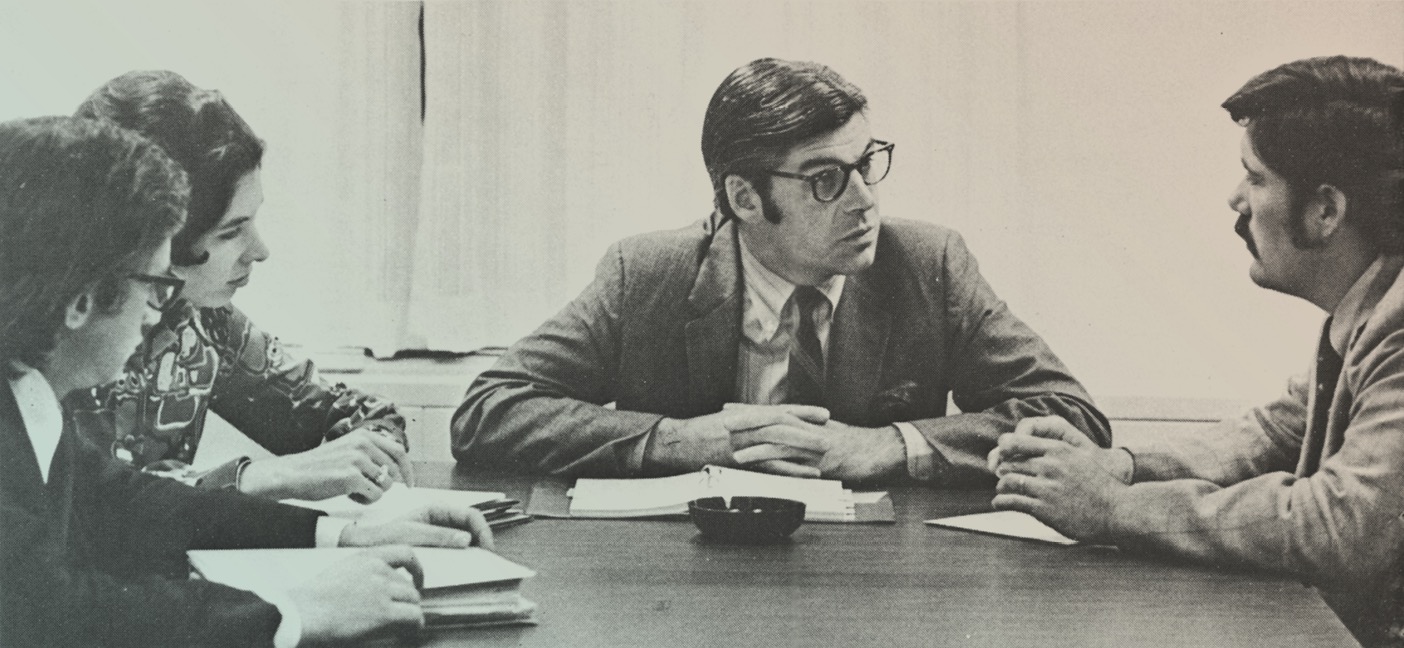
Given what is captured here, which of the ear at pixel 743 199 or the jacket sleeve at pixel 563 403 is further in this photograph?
the ear at pixel 743 199

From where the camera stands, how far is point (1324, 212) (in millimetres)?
1580

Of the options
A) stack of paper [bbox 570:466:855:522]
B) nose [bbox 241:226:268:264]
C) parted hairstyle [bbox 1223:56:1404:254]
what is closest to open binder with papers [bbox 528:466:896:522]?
stack of paper [bbox 570:466:855:522]

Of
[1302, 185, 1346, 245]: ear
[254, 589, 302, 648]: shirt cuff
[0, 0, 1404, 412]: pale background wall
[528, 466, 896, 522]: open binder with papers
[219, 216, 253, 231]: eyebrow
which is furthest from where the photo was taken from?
[0, 0, 1404, 412]: pale background wall

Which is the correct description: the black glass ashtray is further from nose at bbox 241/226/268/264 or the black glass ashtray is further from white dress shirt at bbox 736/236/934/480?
nose at bbox 241/226/268/264

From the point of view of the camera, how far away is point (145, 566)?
1.44 m

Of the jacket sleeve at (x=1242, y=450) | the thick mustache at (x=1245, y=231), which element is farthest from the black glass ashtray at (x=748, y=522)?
the thick mustache at (x=1245, y=231)

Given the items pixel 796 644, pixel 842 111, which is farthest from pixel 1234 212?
pixel 796 644

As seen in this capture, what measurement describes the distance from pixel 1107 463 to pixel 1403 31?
0.79m

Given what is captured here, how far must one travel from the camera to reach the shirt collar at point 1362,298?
4.98 feet

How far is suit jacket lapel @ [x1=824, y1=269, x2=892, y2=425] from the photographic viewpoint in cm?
220

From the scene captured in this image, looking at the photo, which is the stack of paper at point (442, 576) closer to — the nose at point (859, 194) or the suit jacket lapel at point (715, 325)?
the suit jacket lapel at point (715, 325)

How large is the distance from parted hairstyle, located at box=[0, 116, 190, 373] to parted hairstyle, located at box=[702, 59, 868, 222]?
1.03 meters

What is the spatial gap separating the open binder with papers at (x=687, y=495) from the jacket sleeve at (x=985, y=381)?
9.2 inches

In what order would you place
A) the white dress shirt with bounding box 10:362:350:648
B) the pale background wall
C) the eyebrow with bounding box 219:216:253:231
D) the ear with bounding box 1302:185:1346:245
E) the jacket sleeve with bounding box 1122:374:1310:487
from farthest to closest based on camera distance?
the pale background wall
the eyebrow with bounding box 219:216:253:231
the jacket sleeve with bounding box 1122:374:1310:487
the ear with bounding box 1302:185:1346:245
the white dress shirt with bounding box 10:362:350:648
